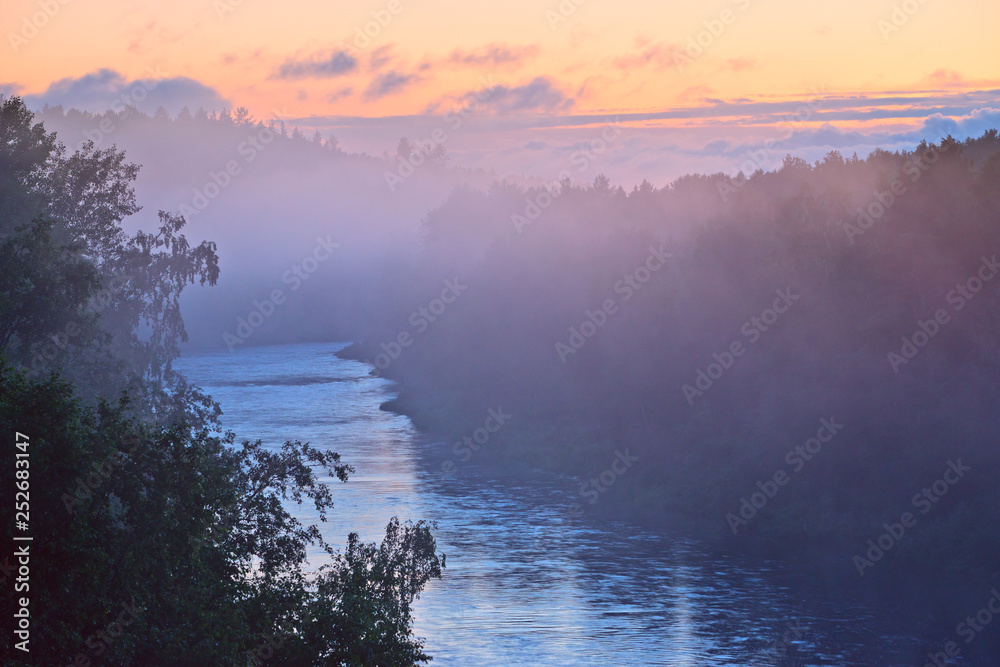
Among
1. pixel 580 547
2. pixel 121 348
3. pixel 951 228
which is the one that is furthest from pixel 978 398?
pixel 121 348

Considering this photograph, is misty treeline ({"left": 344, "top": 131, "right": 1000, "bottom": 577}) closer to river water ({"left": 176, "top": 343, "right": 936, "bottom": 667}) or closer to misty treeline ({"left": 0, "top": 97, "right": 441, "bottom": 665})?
river water ({"left": 176, "top": 343, "right": 936, "bottom": 667})

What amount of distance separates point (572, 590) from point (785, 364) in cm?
2530

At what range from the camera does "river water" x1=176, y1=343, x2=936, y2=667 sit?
4091 cm

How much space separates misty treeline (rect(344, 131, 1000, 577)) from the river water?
470 cm

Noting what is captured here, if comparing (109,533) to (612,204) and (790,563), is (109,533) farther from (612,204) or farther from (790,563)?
(612,204)

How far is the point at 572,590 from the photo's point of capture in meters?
49.1

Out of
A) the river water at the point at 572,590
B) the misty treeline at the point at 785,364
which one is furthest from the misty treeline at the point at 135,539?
the misty treeline at the point at 785,364

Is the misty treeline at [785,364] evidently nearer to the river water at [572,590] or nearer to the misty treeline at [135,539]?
the river water at [572,590]

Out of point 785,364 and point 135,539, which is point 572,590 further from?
point 135,539

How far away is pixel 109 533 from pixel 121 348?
104 feet

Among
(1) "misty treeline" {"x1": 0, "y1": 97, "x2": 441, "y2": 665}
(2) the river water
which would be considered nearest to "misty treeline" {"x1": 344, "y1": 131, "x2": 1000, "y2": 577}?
(2) the river water

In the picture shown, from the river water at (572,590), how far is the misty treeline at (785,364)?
470 cm

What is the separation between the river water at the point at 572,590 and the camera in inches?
1610

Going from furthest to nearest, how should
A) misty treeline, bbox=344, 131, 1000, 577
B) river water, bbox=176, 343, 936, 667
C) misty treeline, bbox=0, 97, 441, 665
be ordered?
misty treeline, bbox=344, 131, 1000, 577 → river water, bbox=176, 343, 936, 667 → misty treeline, bbox=0, 97, 441, 665
